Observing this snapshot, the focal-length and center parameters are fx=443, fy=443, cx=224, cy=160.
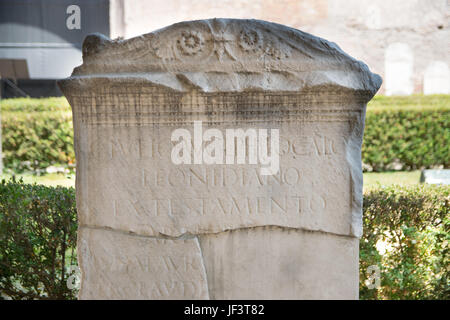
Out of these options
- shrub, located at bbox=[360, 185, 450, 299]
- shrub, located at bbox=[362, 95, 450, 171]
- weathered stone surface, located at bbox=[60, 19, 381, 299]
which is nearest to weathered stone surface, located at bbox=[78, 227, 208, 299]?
weathered stone surface, located at bbox=[60, 19, 381, 299]

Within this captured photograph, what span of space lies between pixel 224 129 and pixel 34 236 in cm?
159

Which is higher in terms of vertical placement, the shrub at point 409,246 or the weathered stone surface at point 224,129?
the weathered stone surface at point 224,129

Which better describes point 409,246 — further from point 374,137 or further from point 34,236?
point 374,137

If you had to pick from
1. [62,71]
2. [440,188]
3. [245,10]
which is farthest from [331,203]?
[62,71]

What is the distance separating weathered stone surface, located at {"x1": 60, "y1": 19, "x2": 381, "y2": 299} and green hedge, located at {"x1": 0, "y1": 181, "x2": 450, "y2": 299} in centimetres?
77

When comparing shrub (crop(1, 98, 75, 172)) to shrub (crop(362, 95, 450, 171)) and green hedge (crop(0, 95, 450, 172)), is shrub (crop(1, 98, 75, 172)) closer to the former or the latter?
green hedge (crop(0, 95, 450, 172))

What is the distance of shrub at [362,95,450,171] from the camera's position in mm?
7152

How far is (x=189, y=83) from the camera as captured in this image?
2.02 metres

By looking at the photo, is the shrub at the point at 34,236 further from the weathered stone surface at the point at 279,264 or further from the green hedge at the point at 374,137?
the green hedge at the point at 374,137

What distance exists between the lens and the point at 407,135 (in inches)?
283

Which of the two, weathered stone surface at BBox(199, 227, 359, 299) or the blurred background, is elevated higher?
the blurred background

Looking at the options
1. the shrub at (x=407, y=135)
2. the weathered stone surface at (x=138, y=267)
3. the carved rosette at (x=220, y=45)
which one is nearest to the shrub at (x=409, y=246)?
the weathered stone surface at (x=138, y=267)

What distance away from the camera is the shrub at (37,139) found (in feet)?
23.1

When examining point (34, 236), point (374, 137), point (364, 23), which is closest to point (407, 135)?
point (374, 137)
